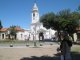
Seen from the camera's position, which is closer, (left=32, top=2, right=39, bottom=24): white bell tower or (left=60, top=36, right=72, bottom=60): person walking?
(left=60, top=36, right=72, bottom=60): person walking

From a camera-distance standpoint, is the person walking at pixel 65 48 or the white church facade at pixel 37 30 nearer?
the person walking at pixel 65 48

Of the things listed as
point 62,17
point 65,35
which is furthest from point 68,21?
point 65,35

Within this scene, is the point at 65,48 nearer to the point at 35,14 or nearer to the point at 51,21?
the point at 51,21

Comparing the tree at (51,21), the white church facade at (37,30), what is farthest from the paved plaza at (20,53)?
the white church facade at (37,30)

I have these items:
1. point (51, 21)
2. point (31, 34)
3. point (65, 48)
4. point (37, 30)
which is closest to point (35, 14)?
point (37, 30)

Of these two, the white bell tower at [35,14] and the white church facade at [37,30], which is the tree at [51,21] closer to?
the white church facade at [37,30]

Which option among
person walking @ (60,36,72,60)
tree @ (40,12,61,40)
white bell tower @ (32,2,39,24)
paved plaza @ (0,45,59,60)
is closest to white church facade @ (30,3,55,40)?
white bell tower @ (32,2,39,24)

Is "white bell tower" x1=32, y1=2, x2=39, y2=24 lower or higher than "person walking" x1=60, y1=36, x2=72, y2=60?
higher

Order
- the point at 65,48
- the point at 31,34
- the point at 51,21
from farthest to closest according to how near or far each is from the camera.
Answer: the point at 31,34 → the point at 51,21 → the point at 65,48

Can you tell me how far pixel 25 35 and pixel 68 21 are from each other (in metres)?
40.1

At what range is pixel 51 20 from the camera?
59188 mm

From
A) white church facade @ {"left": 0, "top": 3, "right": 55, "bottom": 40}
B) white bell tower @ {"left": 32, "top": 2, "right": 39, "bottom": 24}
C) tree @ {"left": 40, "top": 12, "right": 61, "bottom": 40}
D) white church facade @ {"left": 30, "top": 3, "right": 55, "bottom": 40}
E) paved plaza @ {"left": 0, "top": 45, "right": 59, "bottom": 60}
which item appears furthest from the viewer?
white bell tower @ {"left": 32, "top": 2, "right": 39, "bottom": 24}

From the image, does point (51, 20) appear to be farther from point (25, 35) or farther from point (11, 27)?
point (25, 35)

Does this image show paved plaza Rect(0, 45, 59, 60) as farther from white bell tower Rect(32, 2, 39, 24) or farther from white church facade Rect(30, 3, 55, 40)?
white bell tower Rect(32, 2, 39, 24)
